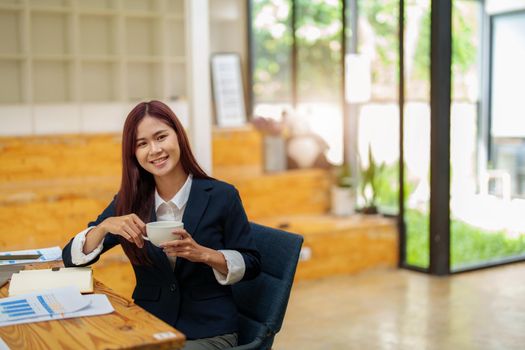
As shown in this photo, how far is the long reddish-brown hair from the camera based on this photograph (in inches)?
79.4

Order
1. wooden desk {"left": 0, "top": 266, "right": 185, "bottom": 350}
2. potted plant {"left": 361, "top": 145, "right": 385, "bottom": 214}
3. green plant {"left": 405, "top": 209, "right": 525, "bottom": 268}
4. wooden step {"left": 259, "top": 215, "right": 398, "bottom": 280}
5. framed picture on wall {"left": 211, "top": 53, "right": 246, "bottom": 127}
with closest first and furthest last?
wooden desk {"left": 0, "top": 266, "right": 185, "bottom": 350} → wooden step {"left": 259, "top": 215, "right": 398, "bottom": 280} → green plant {"left": 405, "top": 209, "right": 525, "bottom": 268} → potted plant {"left": 361, "top": 145, "right": 385, "bottom": 214} → framed picture on wall {"left": 211, "top": 53, "right": 246, "bottom": 127}

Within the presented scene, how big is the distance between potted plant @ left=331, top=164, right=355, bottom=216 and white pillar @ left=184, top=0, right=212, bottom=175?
46.1 inches

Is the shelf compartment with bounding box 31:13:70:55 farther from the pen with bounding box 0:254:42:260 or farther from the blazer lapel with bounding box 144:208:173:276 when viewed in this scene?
the blazer lapel with bounding box 144:208:173:276

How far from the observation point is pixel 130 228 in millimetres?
1884

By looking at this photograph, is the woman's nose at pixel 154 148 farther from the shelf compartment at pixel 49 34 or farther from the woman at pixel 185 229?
the shelf compartment at pixel 49 34

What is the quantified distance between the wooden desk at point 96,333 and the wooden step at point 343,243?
349 cm

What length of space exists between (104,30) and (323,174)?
2.09 meters

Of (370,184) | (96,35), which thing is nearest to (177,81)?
(96,35)

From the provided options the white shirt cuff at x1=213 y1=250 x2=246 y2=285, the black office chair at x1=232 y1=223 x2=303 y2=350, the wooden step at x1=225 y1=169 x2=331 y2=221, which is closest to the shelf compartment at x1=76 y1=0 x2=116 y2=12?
the wooden step at x1=225 y1=169 x2=331 y2=221

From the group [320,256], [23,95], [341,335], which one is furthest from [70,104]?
[341,335]

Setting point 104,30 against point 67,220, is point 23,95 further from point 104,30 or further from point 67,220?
point 67,220

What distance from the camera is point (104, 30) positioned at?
19.5ft

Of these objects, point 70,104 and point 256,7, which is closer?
point 70,104

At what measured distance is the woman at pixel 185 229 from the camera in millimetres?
1965
